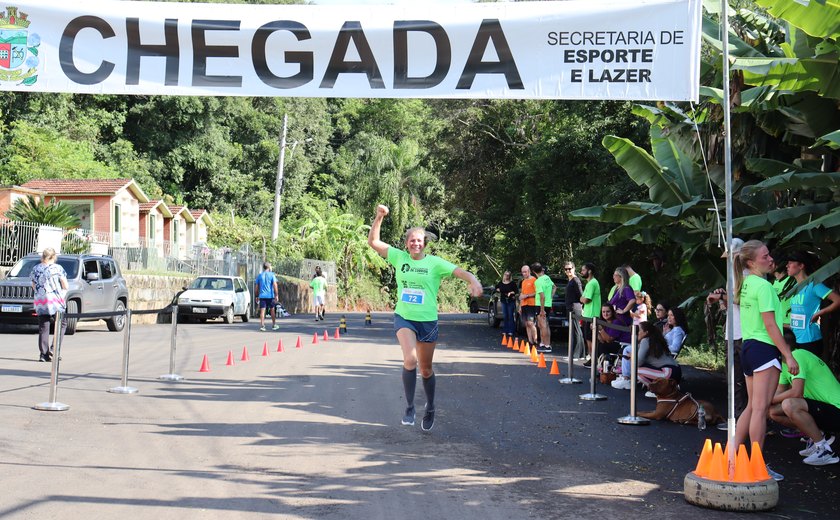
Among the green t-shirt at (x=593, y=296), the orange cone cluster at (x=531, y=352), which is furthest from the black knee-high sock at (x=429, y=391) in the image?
the green t-shirt at (x=593, y=296)

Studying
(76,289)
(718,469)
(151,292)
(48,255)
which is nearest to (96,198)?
(151,292)

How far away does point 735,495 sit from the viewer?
607 cm

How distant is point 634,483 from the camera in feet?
22.4

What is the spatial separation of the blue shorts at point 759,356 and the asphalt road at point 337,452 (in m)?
1.03

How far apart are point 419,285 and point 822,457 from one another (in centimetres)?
415

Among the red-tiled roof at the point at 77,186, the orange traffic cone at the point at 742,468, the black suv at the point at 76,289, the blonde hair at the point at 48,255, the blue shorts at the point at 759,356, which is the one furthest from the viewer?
the red-tiled roof at the point at 77,186

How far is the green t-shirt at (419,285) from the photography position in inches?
338

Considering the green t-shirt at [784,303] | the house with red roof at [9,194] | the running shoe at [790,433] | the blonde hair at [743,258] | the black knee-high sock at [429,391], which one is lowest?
→ the running shoe at [790,433]

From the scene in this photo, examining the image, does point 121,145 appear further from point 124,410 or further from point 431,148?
point 124,410

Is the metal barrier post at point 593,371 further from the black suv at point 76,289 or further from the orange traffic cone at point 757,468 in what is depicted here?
the black suv at point 76,289

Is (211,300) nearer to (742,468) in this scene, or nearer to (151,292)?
(151,292)

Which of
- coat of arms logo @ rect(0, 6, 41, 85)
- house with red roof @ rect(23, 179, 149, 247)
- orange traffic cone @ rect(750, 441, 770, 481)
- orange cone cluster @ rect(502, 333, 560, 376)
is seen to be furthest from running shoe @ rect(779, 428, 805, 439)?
house with red roof @ rect(23, 179, 149, 247)

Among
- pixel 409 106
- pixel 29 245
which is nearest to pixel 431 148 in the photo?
pixel 29 245

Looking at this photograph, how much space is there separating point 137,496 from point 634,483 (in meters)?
3.89
